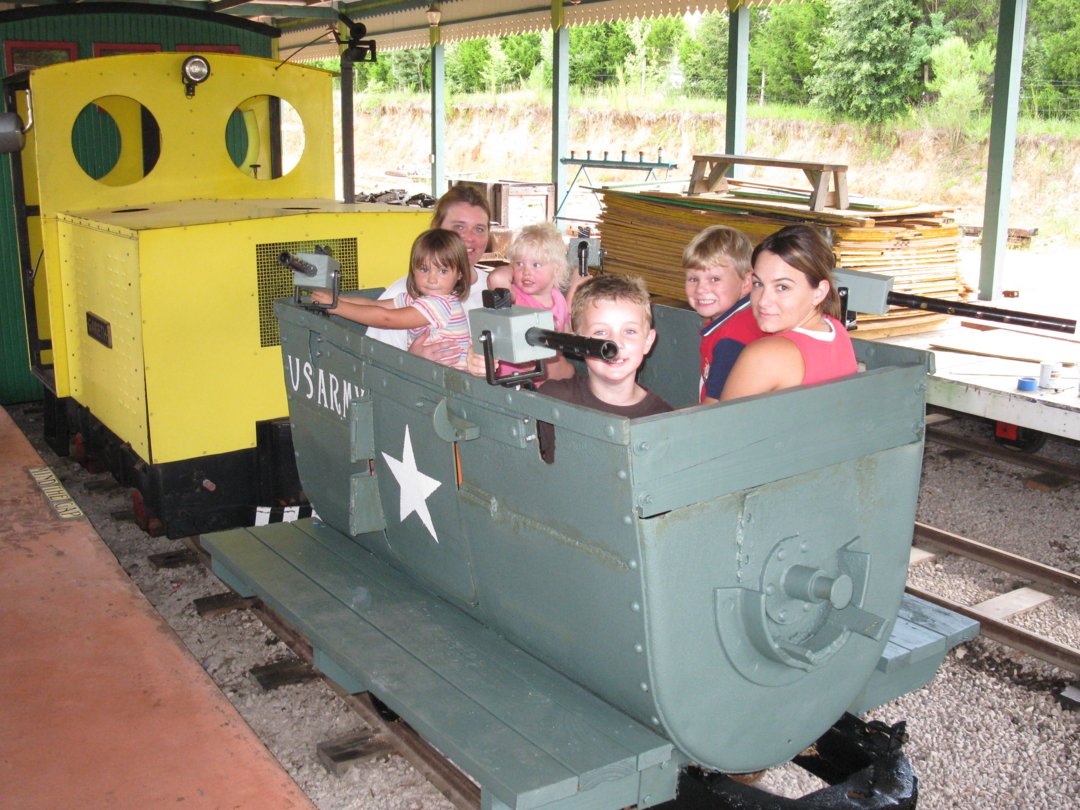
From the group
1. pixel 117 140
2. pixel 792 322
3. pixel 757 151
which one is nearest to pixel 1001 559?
pixel 792 322

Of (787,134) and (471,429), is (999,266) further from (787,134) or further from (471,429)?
(787,134)

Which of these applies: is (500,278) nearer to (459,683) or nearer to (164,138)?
(459,683)

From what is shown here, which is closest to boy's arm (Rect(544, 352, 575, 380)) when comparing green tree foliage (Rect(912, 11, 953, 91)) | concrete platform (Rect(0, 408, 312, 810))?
concrete platform (Rect(0, 408, 312, 810))

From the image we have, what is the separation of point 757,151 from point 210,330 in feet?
78.4

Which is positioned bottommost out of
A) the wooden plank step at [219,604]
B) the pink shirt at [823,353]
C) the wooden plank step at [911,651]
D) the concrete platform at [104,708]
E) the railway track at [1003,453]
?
the wooden plank step at [219,604]

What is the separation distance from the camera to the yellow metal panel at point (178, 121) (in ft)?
19.6

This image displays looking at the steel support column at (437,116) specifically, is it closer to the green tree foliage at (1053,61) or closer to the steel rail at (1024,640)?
the steel rail at (1024,640)

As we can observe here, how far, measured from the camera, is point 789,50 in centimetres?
3203

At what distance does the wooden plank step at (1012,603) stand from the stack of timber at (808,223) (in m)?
1.95

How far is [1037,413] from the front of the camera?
563 cm

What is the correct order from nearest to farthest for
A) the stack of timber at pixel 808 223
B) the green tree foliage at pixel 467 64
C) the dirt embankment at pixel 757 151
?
the stack of timber at pixel 808 223 < the dirt embankment at pixel 757 151 < the green tree foliage at pixel 467 64

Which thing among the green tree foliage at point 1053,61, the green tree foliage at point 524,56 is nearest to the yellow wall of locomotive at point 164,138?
the green tree foliage at point 1053,61

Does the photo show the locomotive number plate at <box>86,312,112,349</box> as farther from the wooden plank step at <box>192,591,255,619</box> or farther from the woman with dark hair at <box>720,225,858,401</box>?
the woman with dark hair at <box>720,225,858,401</box>

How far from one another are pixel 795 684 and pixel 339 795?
1.64 metres
